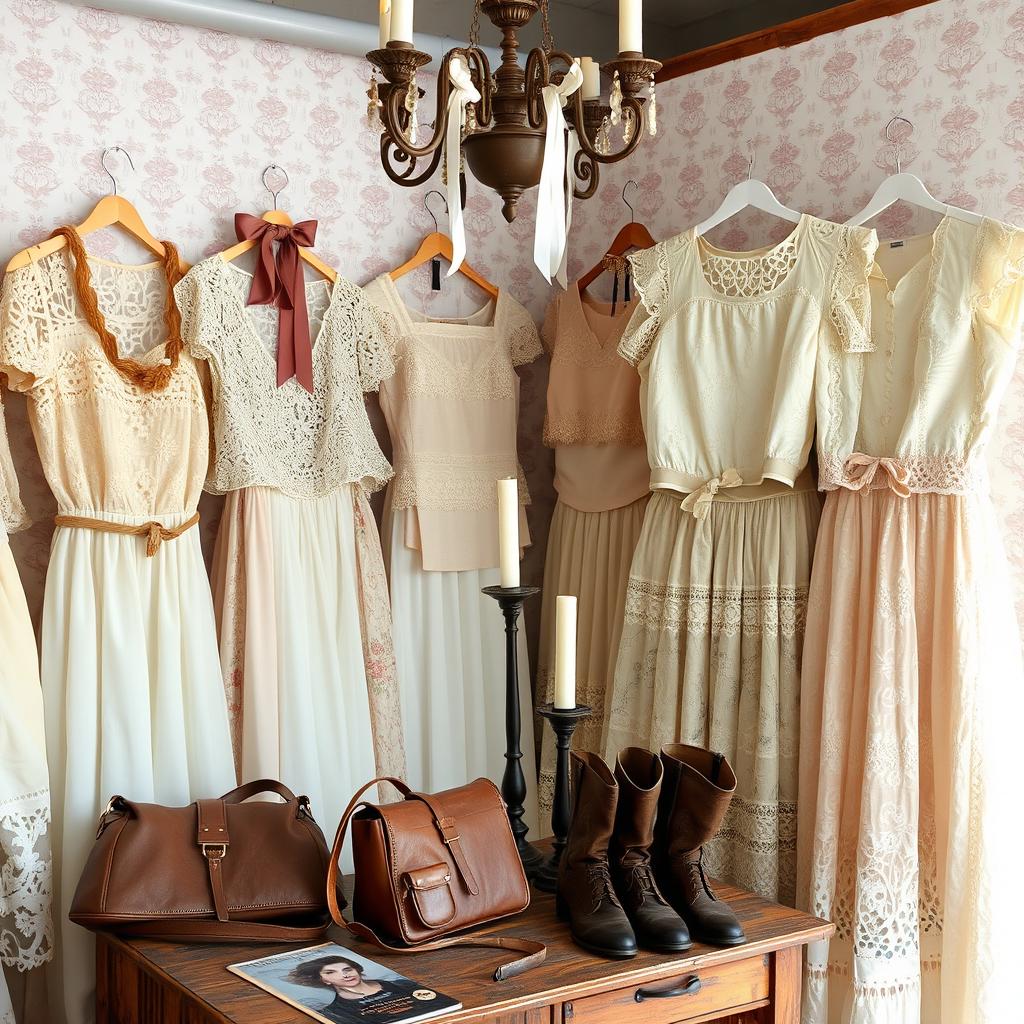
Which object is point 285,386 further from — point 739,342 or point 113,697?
point 739,342

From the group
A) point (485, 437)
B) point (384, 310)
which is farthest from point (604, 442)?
point (384, 310)

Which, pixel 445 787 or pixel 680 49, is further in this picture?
pixel 680 49

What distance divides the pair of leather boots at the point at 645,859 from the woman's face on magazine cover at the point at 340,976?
0.34 meters

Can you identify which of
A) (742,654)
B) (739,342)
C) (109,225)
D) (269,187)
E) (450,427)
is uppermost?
(269,187)

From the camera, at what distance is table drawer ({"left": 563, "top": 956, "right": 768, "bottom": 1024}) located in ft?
5.60

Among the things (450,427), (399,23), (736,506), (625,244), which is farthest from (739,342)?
(399,23)

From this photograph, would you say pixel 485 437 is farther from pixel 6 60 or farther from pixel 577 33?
pixel 577 33

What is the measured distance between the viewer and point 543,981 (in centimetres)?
167

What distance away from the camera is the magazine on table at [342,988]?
1.54m

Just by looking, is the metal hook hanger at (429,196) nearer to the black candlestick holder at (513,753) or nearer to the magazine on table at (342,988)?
the black candlestick holder at (513,753)

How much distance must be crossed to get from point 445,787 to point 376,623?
416 millimetres

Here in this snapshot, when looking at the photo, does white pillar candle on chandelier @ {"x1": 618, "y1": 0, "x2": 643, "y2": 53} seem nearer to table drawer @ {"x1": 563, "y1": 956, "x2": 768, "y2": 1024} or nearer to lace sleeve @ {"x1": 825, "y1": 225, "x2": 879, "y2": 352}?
lace sleeve @ {"x1": 825, "y1": 225, "x2": 879, "y2": 352}

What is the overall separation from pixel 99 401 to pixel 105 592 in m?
0.35

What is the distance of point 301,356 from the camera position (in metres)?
2.46
